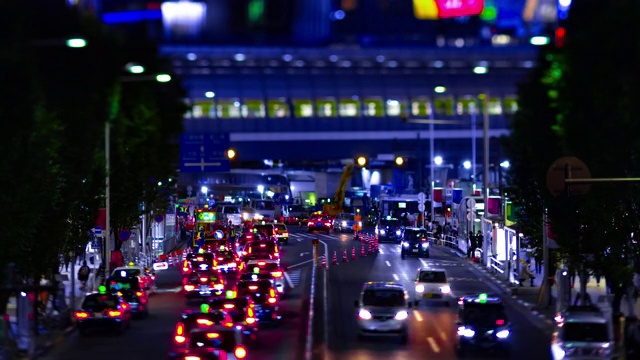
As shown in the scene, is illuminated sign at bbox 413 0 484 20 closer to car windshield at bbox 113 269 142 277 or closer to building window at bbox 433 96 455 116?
building window at bbox 433 96 455 116

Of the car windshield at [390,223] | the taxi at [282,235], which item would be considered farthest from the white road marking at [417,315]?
the car windshield at [390,223]

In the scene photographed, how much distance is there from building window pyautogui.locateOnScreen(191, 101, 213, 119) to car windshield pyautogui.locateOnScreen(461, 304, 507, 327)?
8061cm

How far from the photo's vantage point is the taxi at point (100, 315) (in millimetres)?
37219

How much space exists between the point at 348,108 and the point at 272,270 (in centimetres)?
6788

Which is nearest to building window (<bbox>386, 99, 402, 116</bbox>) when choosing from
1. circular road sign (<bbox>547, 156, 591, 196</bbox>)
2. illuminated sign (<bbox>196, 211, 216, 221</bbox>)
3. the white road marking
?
illuminated sign (<bbox>196, 211, 216, 221</bbox>)

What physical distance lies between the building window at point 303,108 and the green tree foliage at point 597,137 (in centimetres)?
6828

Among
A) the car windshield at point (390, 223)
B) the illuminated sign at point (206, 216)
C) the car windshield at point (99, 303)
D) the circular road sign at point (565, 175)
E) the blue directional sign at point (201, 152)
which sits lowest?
the car windshield at point (99, 303)

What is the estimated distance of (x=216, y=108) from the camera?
111375 mm

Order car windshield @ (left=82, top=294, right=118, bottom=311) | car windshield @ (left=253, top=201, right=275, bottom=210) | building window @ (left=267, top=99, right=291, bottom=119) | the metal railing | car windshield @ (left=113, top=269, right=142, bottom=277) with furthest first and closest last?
building window @ (left=267, top=99, right=291, bottom=119) → car windshield @ (left=253, top=201, right=275, bottom=210) → the metal railing → car windshield @ (left=113, top=269, right=142, bottom=277) → car windshield @ (left=82, top=294, right=118, bottom=311)

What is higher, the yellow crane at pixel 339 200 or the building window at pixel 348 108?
the building window at pixel 348 108

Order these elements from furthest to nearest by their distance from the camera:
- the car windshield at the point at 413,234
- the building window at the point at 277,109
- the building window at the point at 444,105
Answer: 1. the building window at the point at 444,105
2. the building window at the point at 277,109
3. the car windshield at the point at 413,234

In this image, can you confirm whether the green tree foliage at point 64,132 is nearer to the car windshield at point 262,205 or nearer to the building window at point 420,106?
the car windshield at point 262,205

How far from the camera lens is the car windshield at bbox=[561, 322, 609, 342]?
28.9m

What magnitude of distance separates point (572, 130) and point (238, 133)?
67425mm
